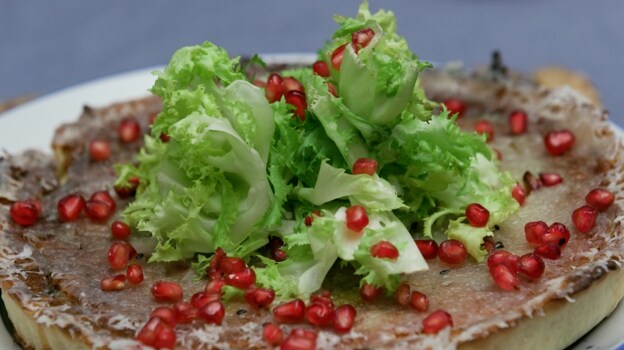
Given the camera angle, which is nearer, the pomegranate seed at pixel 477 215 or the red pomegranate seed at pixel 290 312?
the red pomegranate seed at pixel 290 312

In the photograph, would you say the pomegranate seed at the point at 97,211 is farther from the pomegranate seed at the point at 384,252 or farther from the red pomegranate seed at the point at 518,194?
the red pomegranate seed at the point at 518,194

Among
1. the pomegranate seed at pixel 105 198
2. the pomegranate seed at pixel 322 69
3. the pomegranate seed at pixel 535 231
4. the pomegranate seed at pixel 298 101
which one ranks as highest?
the pomegranate seed at pixel 322 69

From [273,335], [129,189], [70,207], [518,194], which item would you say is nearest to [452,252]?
[518,194]

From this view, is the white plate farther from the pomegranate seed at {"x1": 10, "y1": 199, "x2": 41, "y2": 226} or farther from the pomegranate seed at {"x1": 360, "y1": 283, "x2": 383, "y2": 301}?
the pomegranate seed at {"x1": 360, "y1": 283, "x2": 383, "y2": 301}

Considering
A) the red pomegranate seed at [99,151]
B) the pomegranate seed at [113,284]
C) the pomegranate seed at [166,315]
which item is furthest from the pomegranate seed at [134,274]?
the red pomegranate seed at [99,151]

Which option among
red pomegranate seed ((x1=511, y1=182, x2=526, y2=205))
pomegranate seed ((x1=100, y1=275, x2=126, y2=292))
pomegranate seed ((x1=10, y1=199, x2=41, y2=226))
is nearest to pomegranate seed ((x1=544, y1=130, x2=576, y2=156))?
red pomegranate seed ((x1=511, y1=182, x2=526, y2=205))

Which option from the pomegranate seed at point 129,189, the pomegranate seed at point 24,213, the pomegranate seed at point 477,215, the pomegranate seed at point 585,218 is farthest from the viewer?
the pomegranate seed at point 129,189

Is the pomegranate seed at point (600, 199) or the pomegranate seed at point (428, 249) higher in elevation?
the pomegranate seed at point (600, 199)

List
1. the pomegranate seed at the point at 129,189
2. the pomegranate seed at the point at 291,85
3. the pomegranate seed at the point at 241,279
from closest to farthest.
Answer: the pomegranate seed at the point at 241,279 → the pomegranate seed at the point at 291,85 → the pomegranate seed at the point at 129,189
